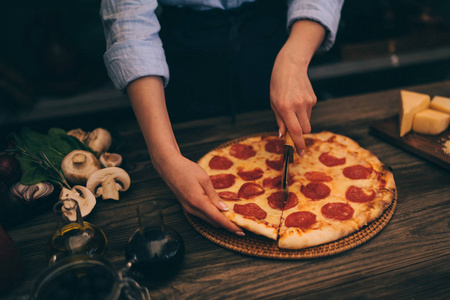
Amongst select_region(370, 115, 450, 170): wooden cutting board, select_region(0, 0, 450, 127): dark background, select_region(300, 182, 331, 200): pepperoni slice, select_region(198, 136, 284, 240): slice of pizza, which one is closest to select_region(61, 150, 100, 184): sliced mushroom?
select_region(198, 136, 284, 240): slice of pizza

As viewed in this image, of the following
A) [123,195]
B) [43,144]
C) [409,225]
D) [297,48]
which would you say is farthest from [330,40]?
[43,144]

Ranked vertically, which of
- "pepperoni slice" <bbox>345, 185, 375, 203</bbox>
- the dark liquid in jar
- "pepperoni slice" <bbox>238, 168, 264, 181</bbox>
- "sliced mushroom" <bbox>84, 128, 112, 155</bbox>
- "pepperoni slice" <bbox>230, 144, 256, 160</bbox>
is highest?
the dark liquid in jar

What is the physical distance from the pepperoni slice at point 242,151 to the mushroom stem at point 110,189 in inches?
21.0

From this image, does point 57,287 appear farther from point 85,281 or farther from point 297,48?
point 297,48

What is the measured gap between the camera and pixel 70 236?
102cm

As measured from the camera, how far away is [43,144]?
57.9 inches

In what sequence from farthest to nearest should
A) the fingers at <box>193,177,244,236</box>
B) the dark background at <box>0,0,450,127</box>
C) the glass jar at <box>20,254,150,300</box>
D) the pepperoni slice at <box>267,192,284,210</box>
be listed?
the dark background at <box>0,0,450,127</box> < the pepperoni slice at <box>267,192,284,210</box> < the fingers at <box>193,177,244,236</box> < the glass jar at <box>20,254,150,300</box>

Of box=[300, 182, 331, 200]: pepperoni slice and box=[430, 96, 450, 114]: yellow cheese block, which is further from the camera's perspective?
box=[430, 96, 450, 114]: yellow cheese block

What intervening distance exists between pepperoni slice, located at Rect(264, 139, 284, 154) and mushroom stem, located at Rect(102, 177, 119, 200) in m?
0.70

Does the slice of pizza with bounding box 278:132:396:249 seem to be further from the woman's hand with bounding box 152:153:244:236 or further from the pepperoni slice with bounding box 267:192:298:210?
the woman's hand with bounding box 152:153:244:236

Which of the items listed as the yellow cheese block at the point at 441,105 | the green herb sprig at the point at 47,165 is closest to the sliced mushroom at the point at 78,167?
the green herb sprig at the point at 47,165

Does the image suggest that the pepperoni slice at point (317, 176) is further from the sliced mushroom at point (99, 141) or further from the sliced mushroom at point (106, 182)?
the sliced mushroom at point (99, 141)

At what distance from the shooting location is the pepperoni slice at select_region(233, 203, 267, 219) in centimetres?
127

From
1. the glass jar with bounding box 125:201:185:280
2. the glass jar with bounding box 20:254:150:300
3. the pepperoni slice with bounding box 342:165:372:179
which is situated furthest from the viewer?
the pepperoni slice with bounding box 342:165:372:179
